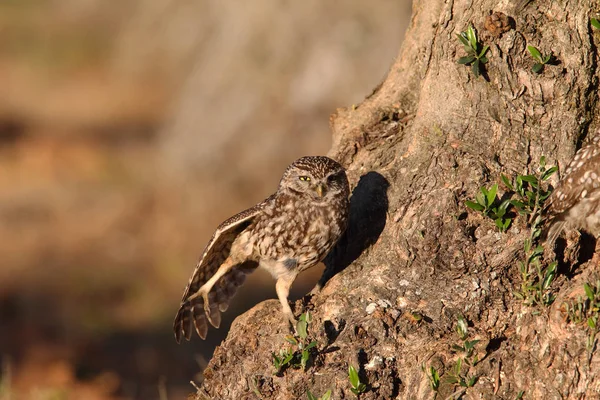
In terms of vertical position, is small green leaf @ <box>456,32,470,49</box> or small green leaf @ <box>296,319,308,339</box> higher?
small green leaf @ <box>456,32,470,49</box>

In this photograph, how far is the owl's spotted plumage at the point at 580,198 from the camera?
4.80m

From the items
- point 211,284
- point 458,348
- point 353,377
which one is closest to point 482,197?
point 458,348

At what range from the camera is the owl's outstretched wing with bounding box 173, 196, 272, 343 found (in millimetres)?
5695

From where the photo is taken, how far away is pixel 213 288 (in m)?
5.94

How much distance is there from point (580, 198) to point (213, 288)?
246cm

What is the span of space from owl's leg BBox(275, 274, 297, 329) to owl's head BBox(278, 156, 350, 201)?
0.53 metres

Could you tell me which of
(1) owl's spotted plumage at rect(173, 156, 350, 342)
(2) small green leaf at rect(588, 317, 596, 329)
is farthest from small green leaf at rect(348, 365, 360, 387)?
(2) small green leaf at rect(588, 317, 596, 329)

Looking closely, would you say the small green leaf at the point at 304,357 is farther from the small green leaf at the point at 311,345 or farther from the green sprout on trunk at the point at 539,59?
the green sprout on trunk at the point at 539,59

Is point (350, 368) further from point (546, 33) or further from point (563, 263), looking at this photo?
point (546, 33)

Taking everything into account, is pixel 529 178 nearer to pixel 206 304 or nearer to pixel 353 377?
pixel 353 377

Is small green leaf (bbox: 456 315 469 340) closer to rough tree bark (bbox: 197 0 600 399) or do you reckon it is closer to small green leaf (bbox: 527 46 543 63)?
rough tree bark (bbox: 197 0 600 399)

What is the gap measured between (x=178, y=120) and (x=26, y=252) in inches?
132

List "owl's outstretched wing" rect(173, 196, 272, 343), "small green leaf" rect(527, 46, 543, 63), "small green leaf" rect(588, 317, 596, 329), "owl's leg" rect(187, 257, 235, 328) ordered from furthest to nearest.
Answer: "owl's leg" rect(187, 257, 235, 328) < "owl's outstretched wing" rect(173, 196, 272, 343) < "small green leaf" rect(527, 46, 543, 63) < "small green leaf" rect(588, 317, 596, 329)

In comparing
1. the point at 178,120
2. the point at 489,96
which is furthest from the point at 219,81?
the point at 489,96
